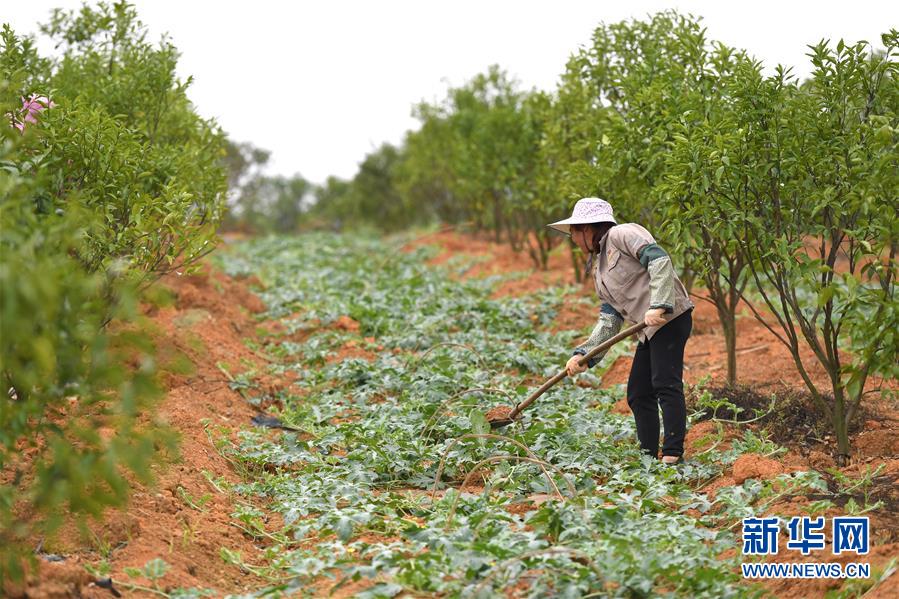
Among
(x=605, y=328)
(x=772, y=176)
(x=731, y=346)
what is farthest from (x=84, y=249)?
(x=731, y=346)

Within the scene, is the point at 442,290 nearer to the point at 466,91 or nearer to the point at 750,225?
the point at 750,225

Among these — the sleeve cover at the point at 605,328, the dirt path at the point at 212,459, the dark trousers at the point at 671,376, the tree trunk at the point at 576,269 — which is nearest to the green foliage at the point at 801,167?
the dark trousers at the point at 671,376

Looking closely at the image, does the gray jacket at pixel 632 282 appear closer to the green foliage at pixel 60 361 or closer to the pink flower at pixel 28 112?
the green foliage at pixel 60 361

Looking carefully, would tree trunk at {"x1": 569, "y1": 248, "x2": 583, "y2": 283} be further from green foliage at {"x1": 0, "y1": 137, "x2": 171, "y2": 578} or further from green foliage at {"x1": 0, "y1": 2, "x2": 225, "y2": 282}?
green foliage at {"x1": 0, "y1": 137, "x2": 171, "y2": 578}

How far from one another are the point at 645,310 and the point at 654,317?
35cm

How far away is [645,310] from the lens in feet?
Result: 18.3

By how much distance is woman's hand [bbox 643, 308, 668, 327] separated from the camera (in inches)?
206

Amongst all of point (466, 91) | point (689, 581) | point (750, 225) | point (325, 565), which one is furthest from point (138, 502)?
A: point (466, 91)

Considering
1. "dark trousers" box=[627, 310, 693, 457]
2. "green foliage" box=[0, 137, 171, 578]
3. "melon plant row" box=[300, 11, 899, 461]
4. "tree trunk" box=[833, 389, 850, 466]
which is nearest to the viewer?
"green foliage" box=[0, 137, 171, 578]

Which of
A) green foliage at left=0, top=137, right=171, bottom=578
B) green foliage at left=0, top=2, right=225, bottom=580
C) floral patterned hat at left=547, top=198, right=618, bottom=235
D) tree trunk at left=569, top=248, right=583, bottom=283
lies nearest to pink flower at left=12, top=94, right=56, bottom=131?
green foliage at left=0, top=2, right=225, bottom=580

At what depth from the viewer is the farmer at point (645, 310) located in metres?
5.35

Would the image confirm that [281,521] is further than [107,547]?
Yes

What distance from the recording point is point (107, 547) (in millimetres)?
4156

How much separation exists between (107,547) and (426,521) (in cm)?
153
